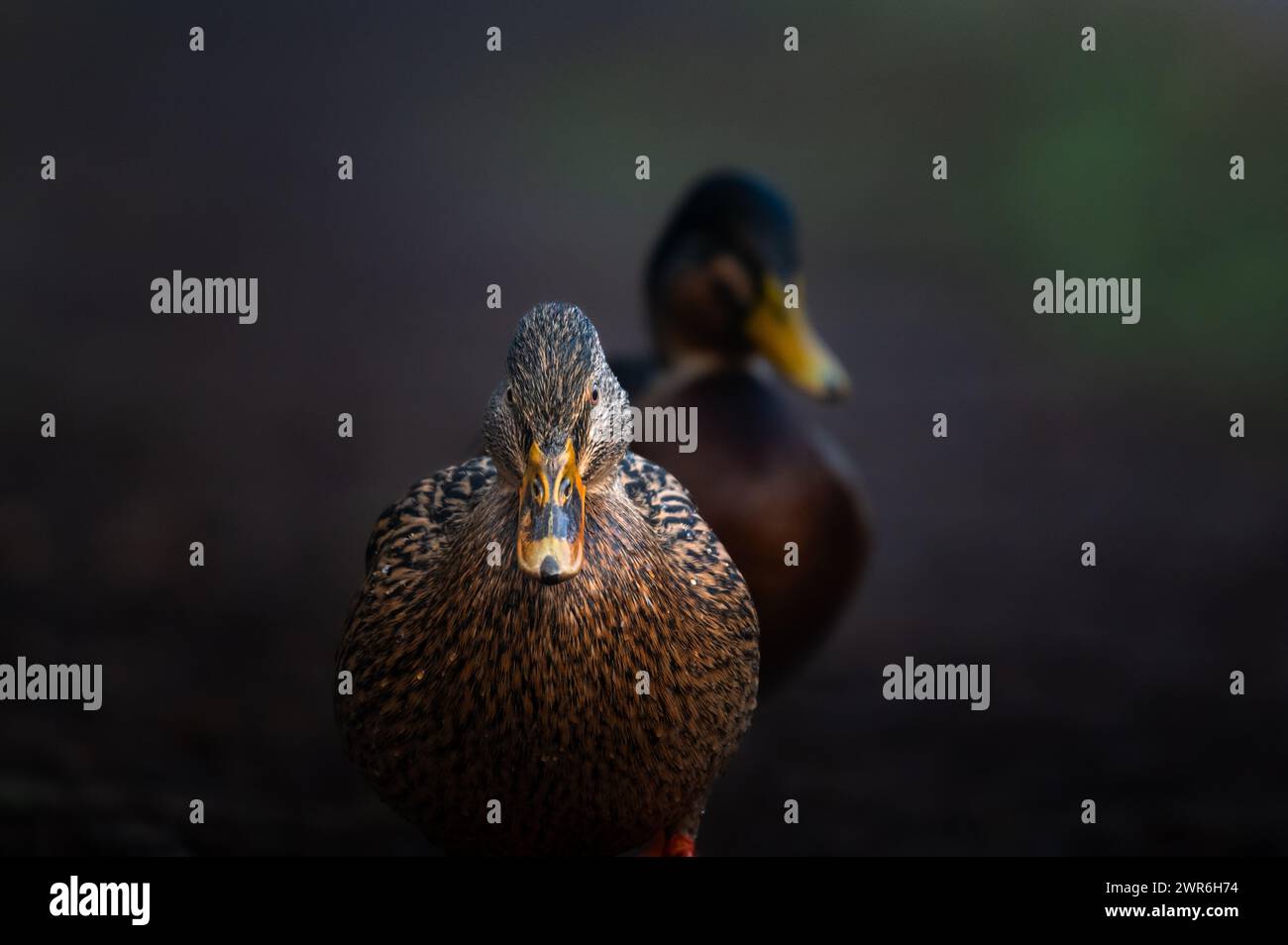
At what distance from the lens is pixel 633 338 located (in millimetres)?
6113

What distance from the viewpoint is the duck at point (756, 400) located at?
3.46m

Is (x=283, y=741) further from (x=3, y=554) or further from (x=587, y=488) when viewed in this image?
(x=587, y=488)

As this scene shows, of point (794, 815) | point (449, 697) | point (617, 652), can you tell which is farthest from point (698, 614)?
point (794, 815)

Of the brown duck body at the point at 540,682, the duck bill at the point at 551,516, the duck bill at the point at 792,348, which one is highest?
the duck bill at the point at 792,348

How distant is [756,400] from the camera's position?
3717mm

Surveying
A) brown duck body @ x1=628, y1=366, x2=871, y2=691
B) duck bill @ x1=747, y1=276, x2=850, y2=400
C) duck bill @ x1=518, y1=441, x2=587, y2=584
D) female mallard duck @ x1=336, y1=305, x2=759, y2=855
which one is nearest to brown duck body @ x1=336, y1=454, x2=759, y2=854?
female mallard duck @ x1=336, y1=305, x2=759, y2=855

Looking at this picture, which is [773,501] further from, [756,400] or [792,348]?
[792,348]

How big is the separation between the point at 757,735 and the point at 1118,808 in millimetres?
1150

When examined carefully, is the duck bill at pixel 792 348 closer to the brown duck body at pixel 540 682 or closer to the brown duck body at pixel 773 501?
the brown duck body at pixel 773 501

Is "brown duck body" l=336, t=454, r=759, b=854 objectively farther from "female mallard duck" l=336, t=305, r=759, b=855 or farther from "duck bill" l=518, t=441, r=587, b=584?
"duck bill" l=518, t=441, r=587, b=584

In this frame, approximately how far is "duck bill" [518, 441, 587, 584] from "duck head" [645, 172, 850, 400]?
75.5 inches

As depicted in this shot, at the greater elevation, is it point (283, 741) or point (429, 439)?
point (429, 439)

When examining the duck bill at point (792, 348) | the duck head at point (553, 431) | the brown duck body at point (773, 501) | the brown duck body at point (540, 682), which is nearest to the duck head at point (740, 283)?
the duck bill at point (792, 348)

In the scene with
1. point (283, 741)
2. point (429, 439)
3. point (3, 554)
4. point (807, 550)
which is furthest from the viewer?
point (429, 439)
